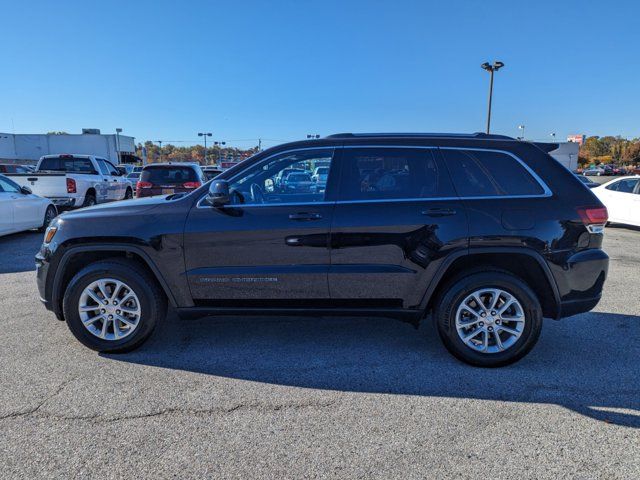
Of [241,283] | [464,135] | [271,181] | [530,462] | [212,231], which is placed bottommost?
[530,462]

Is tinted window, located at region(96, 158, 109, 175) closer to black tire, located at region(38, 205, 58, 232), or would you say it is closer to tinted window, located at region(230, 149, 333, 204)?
black tire, located at region(38, 205, 58, 232)

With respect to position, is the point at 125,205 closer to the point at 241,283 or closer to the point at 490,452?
the point at 241,283

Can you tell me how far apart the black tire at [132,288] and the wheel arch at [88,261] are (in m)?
0.08

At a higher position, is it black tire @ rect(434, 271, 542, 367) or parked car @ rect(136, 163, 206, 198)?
parked car @ rect(136, 163, 206, 198)

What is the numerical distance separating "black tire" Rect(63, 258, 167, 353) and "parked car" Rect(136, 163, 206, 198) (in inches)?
287

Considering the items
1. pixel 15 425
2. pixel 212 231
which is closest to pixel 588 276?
pixel 212 231

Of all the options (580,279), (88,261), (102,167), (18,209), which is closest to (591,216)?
(580,279)

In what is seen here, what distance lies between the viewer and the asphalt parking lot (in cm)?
254

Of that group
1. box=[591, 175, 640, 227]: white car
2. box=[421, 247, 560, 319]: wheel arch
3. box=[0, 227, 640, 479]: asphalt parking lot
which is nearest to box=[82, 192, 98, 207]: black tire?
box=[0, 227, 640, 479]: asphalt parking lot

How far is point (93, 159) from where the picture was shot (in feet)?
48.5

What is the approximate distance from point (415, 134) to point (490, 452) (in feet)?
8.38

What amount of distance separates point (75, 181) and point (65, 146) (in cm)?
3070

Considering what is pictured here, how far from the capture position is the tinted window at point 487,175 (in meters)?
3.71

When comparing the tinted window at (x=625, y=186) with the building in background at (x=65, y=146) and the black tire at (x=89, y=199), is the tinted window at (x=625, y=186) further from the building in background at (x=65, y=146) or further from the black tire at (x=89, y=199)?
the building in background at (x=65, y=146)
